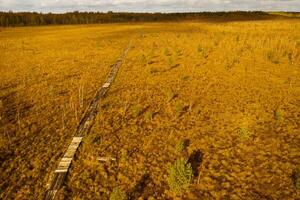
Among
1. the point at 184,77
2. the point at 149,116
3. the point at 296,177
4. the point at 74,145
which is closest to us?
the point at 296,177

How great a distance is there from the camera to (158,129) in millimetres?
8297

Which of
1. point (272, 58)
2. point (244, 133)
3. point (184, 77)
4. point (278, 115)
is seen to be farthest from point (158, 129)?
point (272, 58)

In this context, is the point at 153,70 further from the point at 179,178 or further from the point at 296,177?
the point at 296,177

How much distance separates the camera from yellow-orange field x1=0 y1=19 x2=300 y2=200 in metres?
5.96

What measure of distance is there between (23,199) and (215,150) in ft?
12.9

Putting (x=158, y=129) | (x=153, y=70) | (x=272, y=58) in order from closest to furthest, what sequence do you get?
(x=158, y=129) → (x=153, y=70) → (x=272, y=58)

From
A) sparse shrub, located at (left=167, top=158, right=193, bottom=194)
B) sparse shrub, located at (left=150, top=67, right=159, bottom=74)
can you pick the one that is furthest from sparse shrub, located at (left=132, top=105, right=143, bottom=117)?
sparse shrub, located at (left=150, top=67, right=159, bottom=74)

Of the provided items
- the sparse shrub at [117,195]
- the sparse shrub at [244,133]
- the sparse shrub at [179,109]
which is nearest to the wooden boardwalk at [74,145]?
the sparse shrub at [117,195]

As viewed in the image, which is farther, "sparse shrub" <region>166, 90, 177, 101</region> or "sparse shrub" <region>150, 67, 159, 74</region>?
"sparse shrub" <region>150, 67, 159, 74</region>

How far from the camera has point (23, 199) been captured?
5523mm

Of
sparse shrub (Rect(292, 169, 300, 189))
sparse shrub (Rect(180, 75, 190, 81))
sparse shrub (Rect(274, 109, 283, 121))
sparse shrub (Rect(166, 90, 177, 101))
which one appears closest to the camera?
sparse shrub (Rect(292, 169, 300, 189))

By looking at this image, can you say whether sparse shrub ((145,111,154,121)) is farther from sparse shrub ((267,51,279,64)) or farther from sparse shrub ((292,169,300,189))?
sparse shrub ((267,51,279,64))

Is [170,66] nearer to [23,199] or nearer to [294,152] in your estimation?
[294,152]

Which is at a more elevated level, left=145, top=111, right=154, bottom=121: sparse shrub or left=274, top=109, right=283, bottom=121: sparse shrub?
left=274, top=109, right=283, bottom=121: sparse shrub
